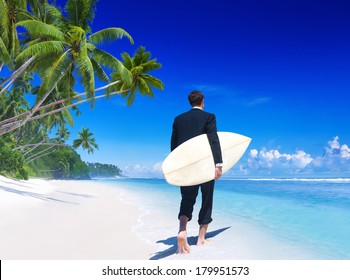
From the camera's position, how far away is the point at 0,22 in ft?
40.2

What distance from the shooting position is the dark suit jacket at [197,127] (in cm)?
335

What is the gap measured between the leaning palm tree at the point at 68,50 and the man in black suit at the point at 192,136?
9.03 m

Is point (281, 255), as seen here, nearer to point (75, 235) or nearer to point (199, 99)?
point (199, 99)

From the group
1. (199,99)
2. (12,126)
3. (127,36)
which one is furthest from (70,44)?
(199,99)

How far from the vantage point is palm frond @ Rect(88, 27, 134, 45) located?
13.4 meters

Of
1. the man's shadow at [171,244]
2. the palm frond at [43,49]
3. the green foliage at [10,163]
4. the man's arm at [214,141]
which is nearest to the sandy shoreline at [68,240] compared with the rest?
the man's shadow at [171,244]

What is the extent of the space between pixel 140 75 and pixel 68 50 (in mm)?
5069

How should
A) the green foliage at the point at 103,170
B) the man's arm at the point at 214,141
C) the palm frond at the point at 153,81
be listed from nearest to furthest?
the man's arm at the point at 214,141, the palm frond at the point at 153,81, the green foliage at the point at 103,170

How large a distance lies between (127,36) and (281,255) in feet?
38.3

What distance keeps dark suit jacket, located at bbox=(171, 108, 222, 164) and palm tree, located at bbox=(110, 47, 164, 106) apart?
13341mm

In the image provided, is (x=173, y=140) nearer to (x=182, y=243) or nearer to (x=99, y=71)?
(x=182, y=243)

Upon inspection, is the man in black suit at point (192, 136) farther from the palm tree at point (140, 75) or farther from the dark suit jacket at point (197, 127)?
the palm tree at point (140, 75)

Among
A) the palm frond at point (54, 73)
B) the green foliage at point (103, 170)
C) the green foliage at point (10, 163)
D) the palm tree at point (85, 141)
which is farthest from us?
the green foliage at point (103, 170)

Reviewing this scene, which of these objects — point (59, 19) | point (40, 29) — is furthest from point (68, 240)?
point (59, 19)
